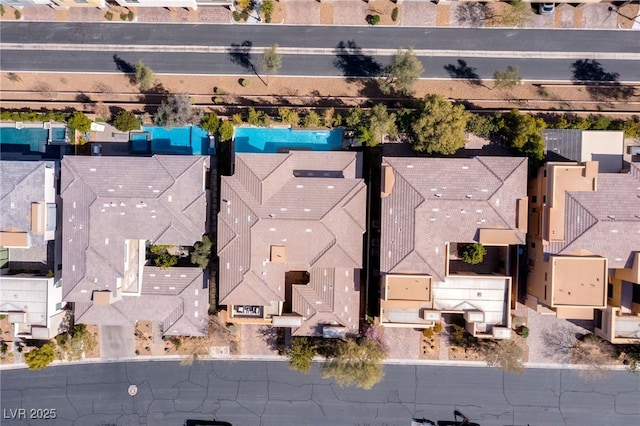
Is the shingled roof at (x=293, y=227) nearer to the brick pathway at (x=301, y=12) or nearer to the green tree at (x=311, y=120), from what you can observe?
the green tree at (x=311, y=120)

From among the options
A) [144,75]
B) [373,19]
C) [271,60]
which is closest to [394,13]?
[373,19]

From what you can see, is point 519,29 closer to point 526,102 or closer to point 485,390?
point 526,102

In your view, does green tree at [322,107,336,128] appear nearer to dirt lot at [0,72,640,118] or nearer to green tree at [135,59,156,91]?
dirt lot at [0,72,640,118]

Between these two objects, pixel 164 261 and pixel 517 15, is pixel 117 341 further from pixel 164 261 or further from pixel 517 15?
pixel 517 15

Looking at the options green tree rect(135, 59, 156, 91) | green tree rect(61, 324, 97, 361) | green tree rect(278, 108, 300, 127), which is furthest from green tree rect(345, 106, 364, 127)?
green tree rect(61, 324, 97, 361)

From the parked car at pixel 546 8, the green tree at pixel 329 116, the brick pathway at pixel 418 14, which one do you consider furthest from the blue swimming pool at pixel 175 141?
the parked car at pixel 546 8

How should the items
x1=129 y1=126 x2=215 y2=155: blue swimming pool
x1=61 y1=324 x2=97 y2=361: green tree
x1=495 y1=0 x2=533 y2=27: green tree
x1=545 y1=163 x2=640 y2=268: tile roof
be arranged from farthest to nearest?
x1=129 y1=126 x2=215 y2=155: blue swimming pool
x1=61 y1=324 x2=97 y2=361: green tree
x1=495 y1=0 x2=533 y2=27: green tree
x1=545 y1=163 x2=640 y2=268: tile roof

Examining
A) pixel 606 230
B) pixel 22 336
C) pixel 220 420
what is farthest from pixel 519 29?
pixel 22 336
